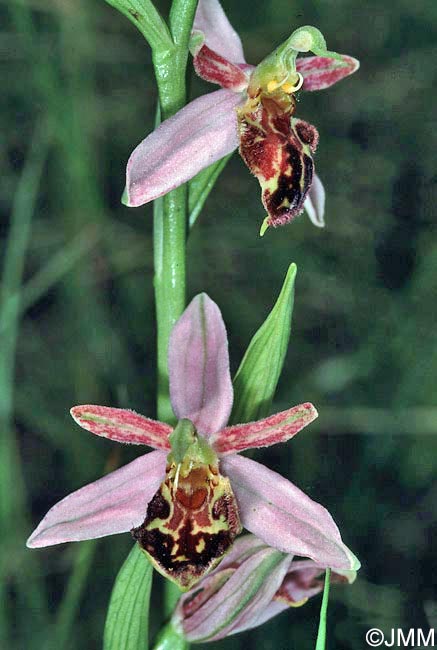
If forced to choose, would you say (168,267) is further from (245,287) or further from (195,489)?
(245,287)

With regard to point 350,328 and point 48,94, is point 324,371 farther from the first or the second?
point 48,94

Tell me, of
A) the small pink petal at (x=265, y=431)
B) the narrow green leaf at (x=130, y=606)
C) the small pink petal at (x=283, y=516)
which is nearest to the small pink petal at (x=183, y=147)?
the small pink petal at (x=265, y=431)

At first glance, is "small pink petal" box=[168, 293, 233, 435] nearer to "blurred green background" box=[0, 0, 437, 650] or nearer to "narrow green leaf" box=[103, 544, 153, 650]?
"narrow green leaf" box=[103, 544, 153, 650]

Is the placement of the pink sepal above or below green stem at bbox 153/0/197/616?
below

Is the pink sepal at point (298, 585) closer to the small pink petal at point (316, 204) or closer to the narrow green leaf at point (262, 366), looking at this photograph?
the narrow green leaf at point (262, 366)

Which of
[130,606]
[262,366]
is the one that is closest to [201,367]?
[262,366]

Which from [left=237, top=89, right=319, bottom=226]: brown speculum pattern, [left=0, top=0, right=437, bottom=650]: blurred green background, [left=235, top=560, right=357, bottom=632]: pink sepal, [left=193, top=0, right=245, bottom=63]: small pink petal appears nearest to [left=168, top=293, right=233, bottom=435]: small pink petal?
[left=237, top=89, right=319, bottom=226]: brown speculum pattern
